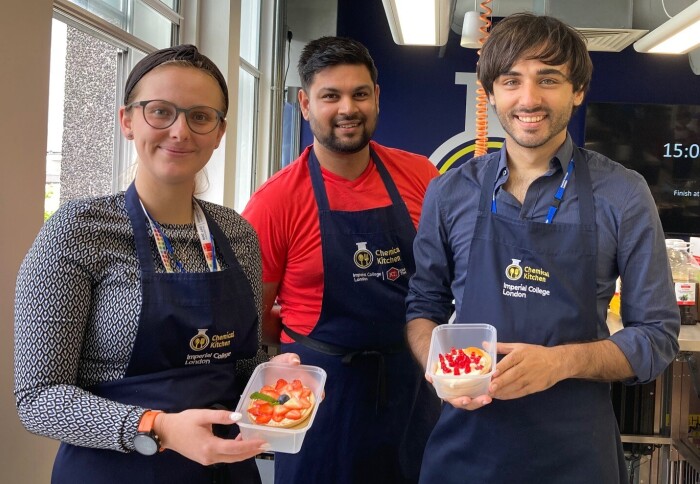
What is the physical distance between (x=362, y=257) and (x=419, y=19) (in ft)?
5.57

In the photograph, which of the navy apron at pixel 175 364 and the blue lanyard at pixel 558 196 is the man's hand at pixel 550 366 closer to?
the blue lanyard at pixel 558 196

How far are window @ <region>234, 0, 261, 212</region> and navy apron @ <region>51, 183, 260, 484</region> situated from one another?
157 inches

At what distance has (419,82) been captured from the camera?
738cm

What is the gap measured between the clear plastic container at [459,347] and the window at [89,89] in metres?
1.42

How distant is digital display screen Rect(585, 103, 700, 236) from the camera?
23.1 feet

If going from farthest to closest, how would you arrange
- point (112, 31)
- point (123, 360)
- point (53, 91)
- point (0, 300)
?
point (112, 31) < point (53, 91) < point (0, 300) < point (123, 360)

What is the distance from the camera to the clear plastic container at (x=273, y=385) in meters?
1.27

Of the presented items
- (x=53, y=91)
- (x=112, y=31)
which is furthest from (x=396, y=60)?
(x=53, y=91)

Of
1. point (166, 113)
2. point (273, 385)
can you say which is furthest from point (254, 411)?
point (166, 113)

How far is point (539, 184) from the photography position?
1611mm

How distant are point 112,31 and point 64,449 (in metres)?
2.20

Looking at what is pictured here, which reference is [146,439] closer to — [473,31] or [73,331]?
[73,331]

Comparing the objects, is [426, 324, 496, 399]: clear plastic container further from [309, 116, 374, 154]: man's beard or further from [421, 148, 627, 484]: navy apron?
[309, 116, 374, 154]: man's beard

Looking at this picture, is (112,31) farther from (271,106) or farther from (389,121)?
(389,121)
